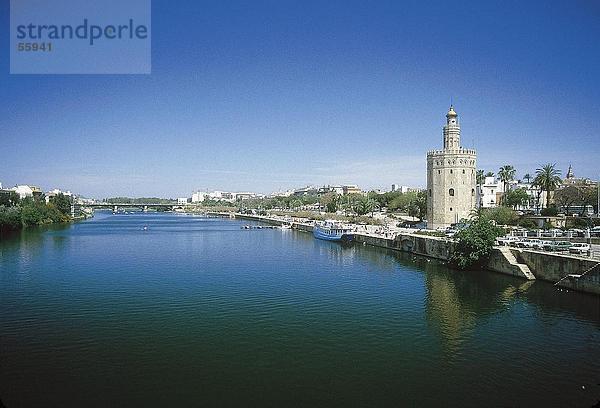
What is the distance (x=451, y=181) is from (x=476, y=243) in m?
17.8

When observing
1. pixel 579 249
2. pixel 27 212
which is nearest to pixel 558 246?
pixel 579 249

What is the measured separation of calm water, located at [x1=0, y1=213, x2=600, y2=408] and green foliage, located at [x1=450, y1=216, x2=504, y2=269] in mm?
1102

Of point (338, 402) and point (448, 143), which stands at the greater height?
point (448, 143)

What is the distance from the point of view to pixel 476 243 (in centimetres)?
2906

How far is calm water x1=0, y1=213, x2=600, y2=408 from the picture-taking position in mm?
12266

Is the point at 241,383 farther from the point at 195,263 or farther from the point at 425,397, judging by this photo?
the point at 195,263

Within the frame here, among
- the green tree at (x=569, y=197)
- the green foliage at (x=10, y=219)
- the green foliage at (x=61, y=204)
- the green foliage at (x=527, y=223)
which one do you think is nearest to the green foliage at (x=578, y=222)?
the green foliage at (x=527, y=223)

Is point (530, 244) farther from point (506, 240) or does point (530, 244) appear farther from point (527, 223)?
point (527, 223)

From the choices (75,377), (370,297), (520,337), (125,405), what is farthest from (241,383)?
(370,297)

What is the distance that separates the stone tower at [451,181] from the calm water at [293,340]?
642 inches

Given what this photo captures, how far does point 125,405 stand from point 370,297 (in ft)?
46.4

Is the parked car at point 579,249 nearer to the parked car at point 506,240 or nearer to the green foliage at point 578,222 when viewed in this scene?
the parked car at point 506,240

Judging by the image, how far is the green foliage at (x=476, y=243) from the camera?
28.8 metres

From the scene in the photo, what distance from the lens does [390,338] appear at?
16672 millimetres
